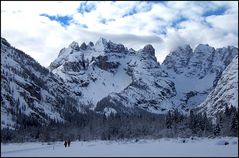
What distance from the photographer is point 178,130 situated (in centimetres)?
19325

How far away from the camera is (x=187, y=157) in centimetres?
6500

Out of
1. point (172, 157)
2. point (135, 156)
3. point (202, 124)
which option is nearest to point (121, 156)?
point (135, 156)

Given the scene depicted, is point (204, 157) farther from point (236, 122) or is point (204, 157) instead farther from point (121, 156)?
point (236, 122)

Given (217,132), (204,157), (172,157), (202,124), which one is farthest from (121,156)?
(202,124)

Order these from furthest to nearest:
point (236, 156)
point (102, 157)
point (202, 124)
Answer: point (202, 124), point (102, 157), point (236, 156)

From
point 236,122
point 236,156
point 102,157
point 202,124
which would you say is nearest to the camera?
point 236,156

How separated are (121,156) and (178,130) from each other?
12513 cm

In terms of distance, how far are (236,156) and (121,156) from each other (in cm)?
1679

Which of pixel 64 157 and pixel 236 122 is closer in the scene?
pixel 64 157

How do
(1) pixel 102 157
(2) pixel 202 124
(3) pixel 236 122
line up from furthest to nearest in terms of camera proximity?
(2) pixel 202 124
(3) pixel 236 122
(1) pixel 102 157

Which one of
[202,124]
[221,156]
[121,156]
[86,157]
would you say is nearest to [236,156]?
[221,156]

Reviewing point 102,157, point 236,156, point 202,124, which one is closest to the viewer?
point 236,156

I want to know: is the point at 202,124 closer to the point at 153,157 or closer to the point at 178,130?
the point at 178,130

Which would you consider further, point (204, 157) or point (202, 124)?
point (202, 124)
